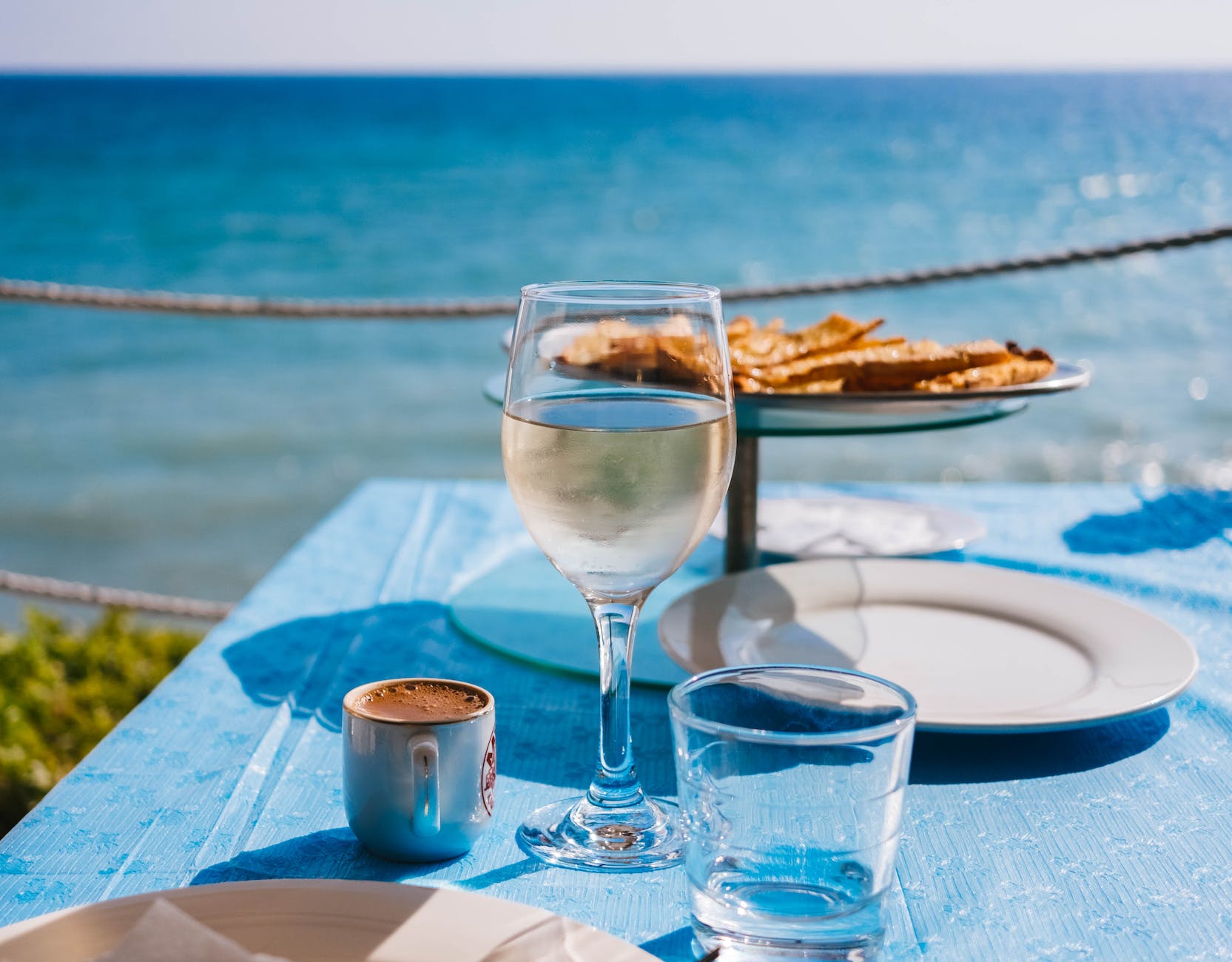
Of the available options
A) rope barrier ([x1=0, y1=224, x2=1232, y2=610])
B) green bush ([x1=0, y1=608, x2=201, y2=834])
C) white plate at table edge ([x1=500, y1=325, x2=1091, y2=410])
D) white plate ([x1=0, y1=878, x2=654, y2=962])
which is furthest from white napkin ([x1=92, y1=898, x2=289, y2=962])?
green bush ([x1=0, y1=608, x2=201, y2=834])

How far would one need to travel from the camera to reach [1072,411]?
347 inches

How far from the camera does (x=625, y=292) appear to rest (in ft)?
2.15

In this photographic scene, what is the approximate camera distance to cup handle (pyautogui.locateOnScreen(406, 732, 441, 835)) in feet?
2.12

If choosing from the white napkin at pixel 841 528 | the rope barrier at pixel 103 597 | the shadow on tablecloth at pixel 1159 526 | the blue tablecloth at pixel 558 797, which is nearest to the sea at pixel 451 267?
the rope barrier at pixel 103 597

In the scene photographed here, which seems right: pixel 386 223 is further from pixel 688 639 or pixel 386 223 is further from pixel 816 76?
pixel 816 76

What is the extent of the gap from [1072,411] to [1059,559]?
8.06m

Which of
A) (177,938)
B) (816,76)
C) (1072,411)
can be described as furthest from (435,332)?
(816,76)

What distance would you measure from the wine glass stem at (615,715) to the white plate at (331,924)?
0.16 m

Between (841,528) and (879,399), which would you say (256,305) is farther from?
(879,399)

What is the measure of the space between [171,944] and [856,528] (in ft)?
3.11

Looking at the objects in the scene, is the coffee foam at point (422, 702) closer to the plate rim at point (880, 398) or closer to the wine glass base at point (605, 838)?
the wine glass base at point (605, 838)

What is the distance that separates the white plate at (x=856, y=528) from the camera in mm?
1231

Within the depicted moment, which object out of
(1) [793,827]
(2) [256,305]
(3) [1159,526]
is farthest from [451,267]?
A: (1) [793,827]

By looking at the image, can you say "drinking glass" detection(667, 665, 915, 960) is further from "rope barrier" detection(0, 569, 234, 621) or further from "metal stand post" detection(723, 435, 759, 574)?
"rope barrier" detection(0, 569, 234, 621)
